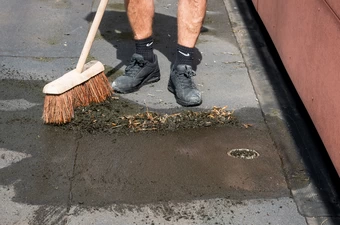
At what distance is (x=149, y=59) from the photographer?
4402 mm

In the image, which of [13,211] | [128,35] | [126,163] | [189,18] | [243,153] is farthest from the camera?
[128,35]

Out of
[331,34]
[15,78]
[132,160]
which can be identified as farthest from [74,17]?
[331,34]

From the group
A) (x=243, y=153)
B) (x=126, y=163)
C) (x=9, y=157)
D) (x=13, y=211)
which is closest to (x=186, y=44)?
(x=243, y=153)

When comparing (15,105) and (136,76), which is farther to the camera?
(136,76)

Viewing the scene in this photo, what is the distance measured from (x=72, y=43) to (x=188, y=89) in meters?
1.28

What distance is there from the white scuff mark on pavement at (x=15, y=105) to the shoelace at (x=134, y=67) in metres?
0.63

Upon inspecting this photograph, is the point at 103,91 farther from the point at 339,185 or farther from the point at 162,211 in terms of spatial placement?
the point at 339,185

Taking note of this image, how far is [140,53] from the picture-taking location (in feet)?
14.4

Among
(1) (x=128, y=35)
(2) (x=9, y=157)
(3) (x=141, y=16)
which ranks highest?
(3) (x=141, y=16)

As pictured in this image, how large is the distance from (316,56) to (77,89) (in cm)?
136

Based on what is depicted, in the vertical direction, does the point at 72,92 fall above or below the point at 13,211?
above

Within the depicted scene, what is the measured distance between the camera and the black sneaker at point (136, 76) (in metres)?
4.25

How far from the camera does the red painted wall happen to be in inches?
127

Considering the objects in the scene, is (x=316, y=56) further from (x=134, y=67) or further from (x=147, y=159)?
(x=134, y=67)
